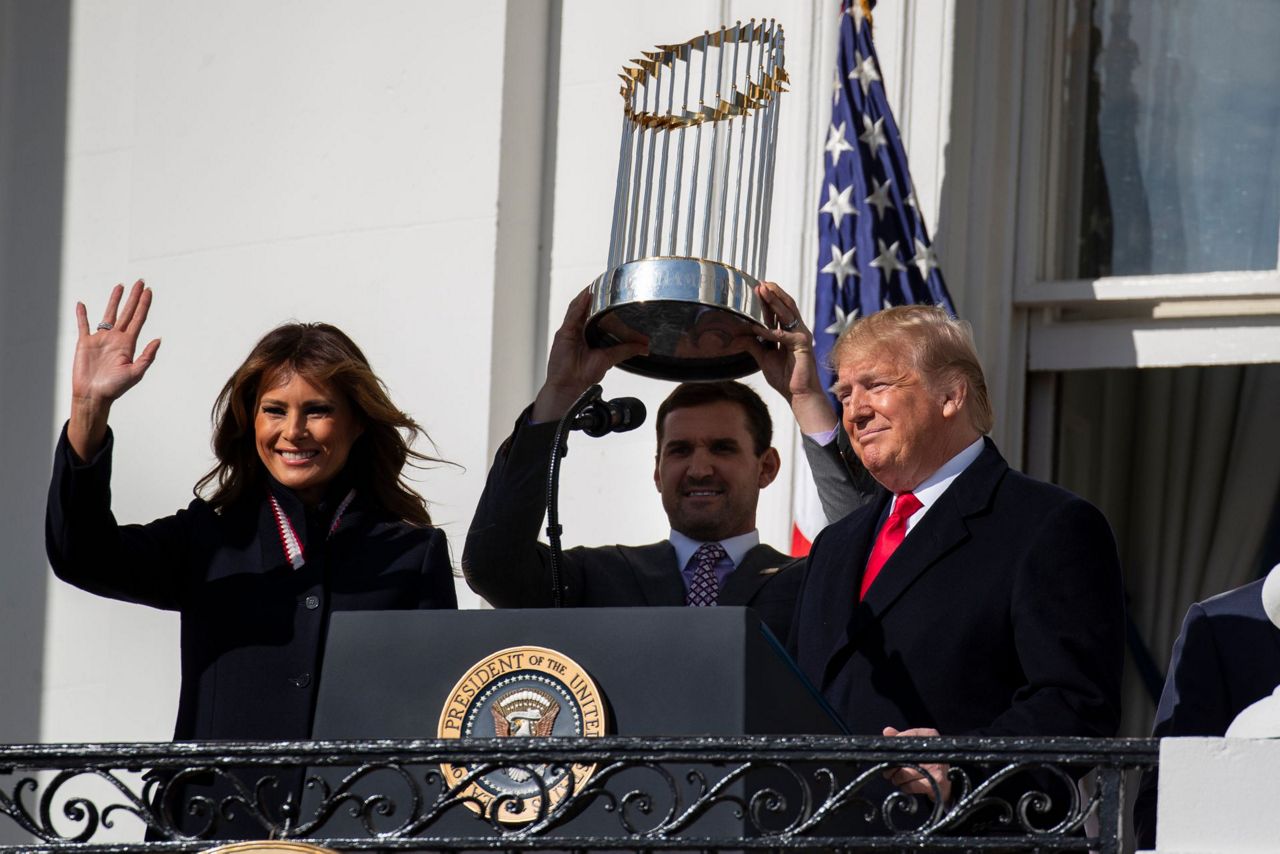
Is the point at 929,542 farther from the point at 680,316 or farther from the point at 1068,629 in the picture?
the point at 680,316

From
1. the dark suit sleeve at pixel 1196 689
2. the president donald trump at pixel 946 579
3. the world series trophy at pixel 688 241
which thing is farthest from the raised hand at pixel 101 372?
the dark suit sleeve at pixel 1196 689

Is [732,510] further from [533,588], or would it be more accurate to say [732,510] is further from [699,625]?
[699,625]

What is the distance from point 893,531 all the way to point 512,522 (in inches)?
31.2

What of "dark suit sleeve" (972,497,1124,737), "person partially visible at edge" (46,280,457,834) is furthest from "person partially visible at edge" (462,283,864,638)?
"dark suit sleeve" (972,497,1124,737)

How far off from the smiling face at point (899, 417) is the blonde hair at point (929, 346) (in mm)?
12

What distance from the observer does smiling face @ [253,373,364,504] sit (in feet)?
13.7

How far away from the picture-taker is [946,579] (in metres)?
3.49

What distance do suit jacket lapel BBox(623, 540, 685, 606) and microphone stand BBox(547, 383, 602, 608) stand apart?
1.01 meters

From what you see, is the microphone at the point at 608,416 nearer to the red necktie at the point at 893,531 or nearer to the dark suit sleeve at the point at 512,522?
the red necktie at the point at 893,531

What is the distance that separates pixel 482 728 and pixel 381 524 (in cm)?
129

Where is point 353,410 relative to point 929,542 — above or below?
above

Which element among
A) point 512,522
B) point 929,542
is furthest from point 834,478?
point 929,542

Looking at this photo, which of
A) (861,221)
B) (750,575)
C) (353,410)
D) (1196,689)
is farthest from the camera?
(861,221)

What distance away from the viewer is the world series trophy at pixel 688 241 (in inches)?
154
